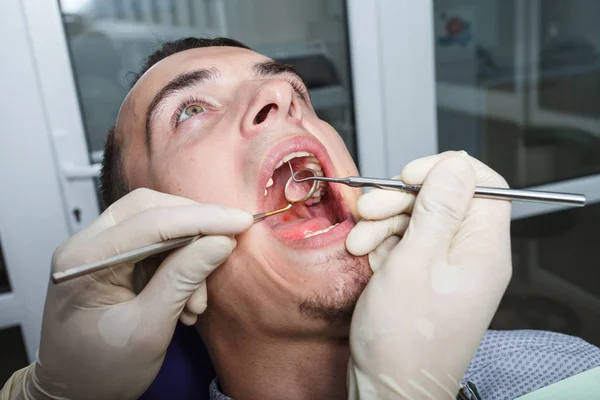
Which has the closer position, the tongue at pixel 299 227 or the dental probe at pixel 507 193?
the dental probe at pixel 507 193

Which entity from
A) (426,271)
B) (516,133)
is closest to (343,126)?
(516,133)

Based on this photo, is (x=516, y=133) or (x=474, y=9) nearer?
(x=474, y=9)

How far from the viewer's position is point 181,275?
99 centimetres

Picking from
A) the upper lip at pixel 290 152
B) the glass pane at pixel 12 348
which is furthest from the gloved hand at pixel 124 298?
the glass pane at pixel 12 348

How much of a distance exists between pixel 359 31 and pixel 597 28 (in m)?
1.40

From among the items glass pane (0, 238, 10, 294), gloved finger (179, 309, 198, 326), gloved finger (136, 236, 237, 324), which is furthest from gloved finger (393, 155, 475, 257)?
glass pane (0, 238, 10, 294)

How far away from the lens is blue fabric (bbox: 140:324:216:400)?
1.42m

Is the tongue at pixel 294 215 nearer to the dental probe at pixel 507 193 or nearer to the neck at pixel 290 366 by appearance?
the dental probe at pixel 507 193

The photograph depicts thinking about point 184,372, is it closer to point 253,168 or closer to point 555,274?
point 253,168

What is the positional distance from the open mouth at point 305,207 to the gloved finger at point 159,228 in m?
0.13

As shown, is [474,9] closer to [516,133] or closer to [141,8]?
[516,133]

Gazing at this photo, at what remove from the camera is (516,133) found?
2744mm

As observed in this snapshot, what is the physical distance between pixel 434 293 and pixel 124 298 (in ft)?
1.97

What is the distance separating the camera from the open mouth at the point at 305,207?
1101 millimetres
